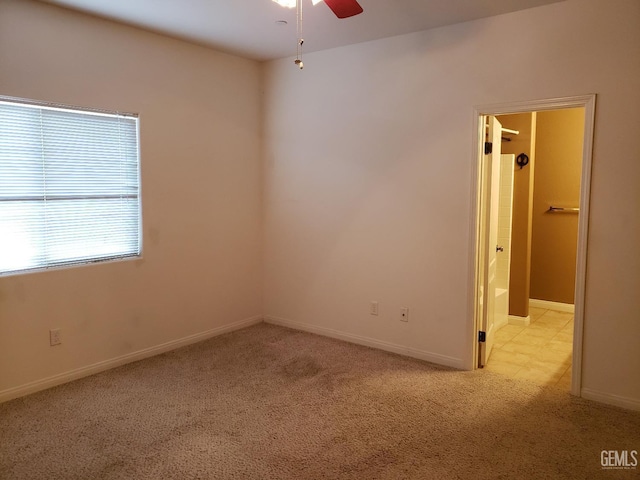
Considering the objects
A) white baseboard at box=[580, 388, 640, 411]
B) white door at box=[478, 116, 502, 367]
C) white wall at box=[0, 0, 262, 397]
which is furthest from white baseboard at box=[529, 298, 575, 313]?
white wall at box=[0, 0, 262, 397]

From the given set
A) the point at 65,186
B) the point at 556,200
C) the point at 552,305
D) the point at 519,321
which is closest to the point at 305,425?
the point at 65,186

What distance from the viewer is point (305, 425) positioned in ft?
9.38

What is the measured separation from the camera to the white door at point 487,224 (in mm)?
3645

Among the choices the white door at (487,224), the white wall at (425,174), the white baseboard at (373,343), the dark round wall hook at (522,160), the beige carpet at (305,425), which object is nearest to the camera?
the beige carpet at (305,425)

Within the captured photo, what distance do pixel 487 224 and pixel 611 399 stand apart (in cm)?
143

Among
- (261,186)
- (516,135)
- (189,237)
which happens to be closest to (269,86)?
(261,186)

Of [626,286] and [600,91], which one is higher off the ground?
[600,91]

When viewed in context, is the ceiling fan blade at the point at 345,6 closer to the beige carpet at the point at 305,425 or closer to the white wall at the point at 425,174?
the white wall at the point at 425,174

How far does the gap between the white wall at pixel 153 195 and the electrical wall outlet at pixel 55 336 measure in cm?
4

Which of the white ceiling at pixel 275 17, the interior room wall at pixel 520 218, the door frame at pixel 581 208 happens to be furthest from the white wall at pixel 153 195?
the interior room wall at pixel 520 218

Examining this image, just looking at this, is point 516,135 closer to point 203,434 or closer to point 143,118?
point 143,118

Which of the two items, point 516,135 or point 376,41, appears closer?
point 376,41

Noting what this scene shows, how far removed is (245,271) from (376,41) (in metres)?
2.46

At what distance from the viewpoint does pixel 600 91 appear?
3023 mm
